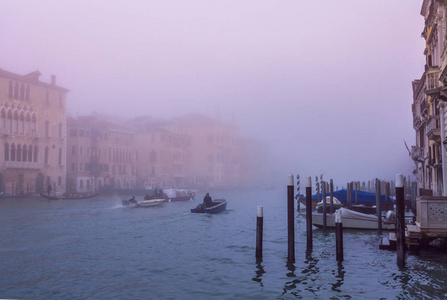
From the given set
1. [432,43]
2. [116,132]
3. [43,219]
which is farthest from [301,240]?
[116,132]

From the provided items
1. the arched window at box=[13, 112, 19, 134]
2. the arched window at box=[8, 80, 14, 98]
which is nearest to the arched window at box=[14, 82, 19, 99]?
the arched window at box=[8, 80, 14, 98]

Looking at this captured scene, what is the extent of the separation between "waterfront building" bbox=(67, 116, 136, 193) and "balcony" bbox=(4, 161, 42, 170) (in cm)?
1058

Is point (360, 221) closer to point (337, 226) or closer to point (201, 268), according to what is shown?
point (337, 226)

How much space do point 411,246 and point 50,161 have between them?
47229 mm

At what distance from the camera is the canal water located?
9.67 metres

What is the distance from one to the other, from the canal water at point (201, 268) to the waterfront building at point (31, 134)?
29.9 meters

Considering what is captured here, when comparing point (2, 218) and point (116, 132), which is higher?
point (116, 132)

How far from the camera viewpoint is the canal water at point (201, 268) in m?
9.67

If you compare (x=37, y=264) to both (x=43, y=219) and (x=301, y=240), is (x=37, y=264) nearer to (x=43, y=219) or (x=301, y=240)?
(x=301, y=240)

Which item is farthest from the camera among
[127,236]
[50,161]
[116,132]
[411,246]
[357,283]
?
[116,132]

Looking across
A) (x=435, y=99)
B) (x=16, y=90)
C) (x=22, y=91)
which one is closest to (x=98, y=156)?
(x=22, y=91)

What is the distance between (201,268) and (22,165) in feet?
135

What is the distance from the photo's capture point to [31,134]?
49.6 metres

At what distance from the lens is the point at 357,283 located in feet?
33.7
